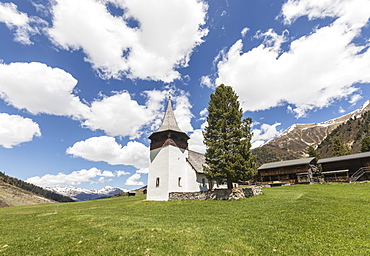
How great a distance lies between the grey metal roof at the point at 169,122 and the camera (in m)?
33.5

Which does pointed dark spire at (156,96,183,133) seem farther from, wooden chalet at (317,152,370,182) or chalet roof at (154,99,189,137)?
wooden chalet at (317,152,370,182)

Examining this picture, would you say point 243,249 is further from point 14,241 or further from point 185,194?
point 185,194

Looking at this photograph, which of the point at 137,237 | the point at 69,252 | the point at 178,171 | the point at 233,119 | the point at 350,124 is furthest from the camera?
the point at 350,124

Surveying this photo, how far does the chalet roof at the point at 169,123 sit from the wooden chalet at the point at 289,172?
3111 centimetres

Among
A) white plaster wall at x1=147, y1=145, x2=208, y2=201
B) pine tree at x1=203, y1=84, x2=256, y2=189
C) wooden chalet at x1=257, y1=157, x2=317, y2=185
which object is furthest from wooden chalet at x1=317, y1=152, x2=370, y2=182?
white plaster wall at x1=147, y1=145, x2=208, y2=201

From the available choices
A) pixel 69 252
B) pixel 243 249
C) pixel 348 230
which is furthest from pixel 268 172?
pixel 69 252

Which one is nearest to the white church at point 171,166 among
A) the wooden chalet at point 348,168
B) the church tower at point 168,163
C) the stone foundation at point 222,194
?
the church tower at point 168,163

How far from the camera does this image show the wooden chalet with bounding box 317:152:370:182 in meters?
39.2

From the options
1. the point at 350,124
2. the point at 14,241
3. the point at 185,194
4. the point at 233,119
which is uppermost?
the point at 350,124

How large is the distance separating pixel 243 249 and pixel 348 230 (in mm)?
6415

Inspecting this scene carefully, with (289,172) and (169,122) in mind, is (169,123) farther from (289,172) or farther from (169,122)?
(289,172)

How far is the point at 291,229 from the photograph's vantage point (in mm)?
10258

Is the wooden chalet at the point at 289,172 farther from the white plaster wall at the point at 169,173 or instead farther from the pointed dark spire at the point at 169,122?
the pointed dark spire at the point at 169,122

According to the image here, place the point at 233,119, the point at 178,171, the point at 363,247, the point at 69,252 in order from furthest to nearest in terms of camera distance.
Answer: the point at 178,171 → the point at 233,119 → the point at 69,252 → the point at 363,247
